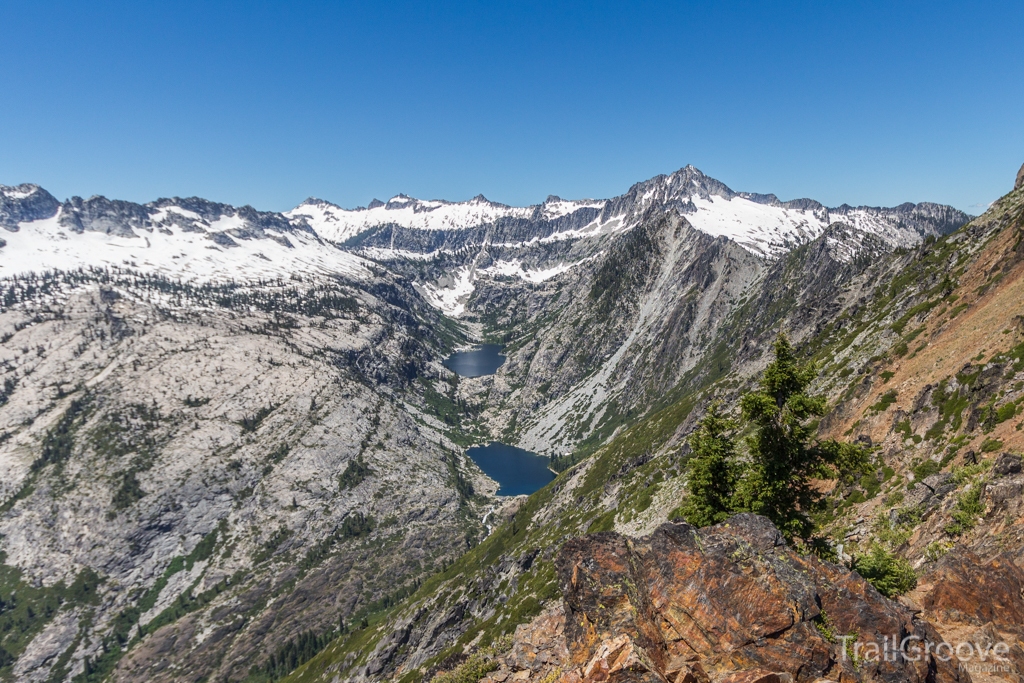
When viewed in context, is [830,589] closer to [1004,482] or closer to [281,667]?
[1004,482]

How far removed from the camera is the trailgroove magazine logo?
1598 centimetres

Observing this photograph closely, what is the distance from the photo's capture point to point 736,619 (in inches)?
696

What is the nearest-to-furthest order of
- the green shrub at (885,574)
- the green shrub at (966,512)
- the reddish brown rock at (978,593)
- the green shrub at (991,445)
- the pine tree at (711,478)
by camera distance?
the reddish brown rock at (978,593) < the green shrub at (885,574) < the green shrub at (966,512) < the pine tree at (711,478) < the green shrub at (991,445)

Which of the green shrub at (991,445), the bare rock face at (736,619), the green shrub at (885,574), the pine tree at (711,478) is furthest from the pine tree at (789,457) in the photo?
the green shrub at (991,445)

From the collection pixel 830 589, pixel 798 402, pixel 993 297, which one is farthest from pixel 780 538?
pixel 993 297

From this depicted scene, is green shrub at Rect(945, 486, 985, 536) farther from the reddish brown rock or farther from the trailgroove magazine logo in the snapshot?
the trailgroove magazine logo

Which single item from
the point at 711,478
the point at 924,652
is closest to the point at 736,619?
the point at 924,652

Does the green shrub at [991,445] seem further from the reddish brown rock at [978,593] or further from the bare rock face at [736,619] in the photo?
the bare rock face at [736,619]

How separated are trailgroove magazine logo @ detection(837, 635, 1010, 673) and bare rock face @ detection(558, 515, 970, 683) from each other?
0.05 meters

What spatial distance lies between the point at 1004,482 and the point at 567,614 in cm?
2294

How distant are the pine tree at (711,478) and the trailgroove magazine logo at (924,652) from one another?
472 inches

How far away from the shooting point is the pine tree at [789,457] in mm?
26625

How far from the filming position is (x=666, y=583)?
20.0 metres

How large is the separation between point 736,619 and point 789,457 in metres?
12.6
